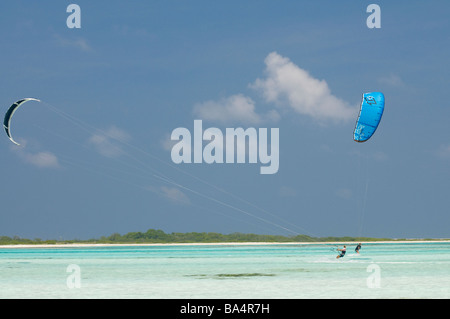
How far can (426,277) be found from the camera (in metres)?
26.7

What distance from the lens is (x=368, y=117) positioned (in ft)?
94.7

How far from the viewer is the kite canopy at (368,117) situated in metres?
28.8

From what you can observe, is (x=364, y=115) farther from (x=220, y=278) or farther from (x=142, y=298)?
(x=142, y=298)

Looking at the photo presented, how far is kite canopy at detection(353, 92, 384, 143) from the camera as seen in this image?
28.8m
